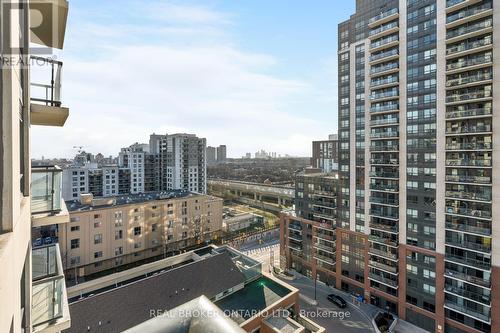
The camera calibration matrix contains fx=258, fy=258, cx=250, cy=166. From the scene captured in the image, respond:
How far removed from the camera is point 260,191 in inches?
4331

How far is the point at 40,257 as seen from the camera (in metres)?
8.13

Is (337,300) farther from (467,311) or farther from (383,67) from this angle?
(383,67)

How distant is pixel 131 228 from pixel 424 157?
50.2 m

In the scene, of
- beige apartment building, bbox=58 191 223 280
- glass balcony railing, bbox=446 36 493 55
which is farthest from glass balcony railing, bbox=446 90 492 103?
beige apartment building, bbox=58 191 223 280

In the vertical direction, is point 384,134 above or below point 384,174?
above

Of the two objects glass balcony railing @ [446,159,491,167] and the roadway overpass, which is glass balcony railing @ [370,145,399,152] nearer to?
glass balcony railing @ [446,159,491,167]

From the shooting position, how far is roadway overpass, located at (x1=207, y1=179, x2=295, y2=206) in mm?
100000

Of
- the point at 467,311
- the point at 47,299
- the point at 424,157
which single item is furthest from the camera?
the point at 424,157

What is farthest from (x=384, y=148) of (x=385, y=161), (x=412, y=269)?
(x=412, y=269)

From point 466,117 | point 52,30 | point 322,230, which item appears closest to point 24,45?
point 52,30

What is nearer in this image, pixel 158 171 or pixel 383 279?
pixel 383 279

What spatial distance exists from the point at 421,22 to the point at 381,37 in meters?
5.08

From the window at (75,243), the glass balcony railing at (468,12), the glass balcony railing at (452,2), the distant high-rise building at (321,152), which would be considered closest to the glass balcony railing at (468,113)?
the glass balcony railing at (468,12)

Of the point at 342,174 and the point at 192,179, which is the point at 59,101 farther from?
the point at 192,179
